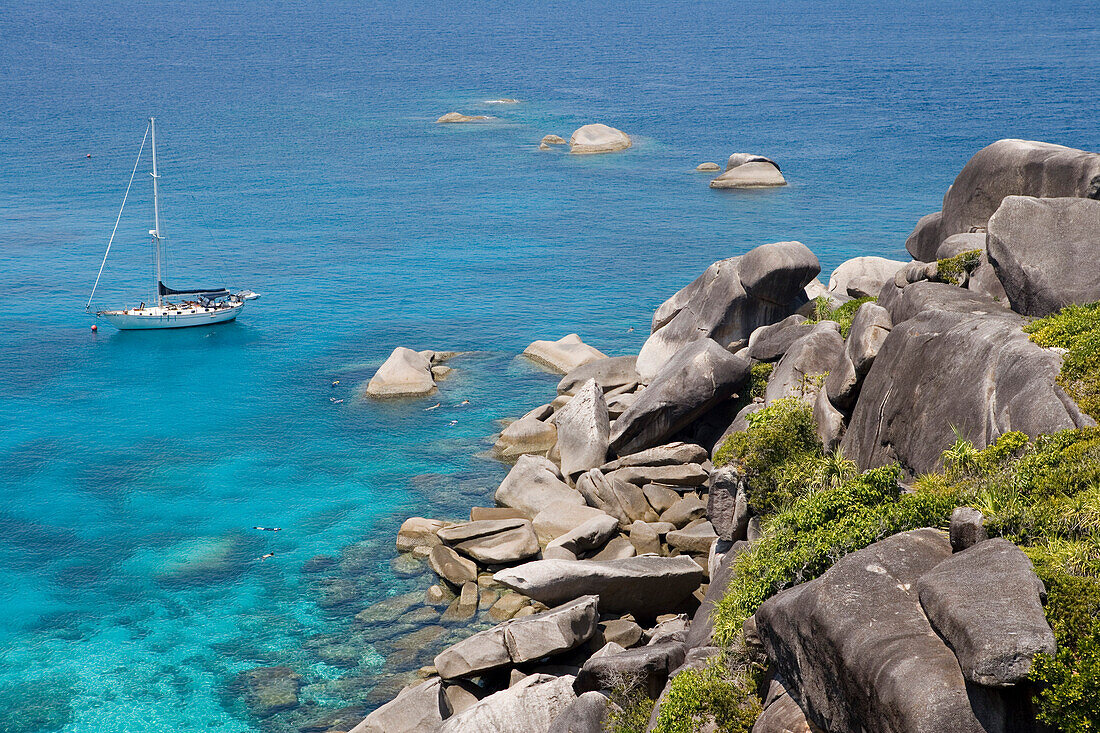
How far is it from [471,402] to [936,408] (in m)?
29.4

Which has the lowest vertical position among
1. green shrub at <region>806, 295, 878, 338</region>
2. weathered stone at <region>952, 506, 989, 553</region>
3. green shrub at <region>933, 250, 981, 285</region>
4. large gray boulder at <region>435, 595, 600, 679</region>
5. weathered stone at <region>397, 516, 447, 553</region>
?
weathered stone at <region>397, 516, 447, 553</region>

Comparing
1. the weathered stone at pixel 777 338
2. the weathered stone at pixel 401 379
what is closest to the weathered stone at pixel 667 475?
the weathered stone at pixel 777 338

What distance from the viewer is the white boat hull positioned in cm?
6169

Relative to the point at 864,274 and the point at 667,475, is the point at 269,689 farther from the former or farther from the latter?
the point at 864,274

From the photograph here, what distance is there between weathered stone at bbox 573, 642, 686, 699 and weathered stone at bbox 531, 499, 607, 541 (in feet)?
35.5

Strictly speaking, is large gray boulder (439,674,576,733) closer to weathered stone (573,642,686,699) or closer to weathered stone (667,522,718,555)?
weathered stone (573,642,686,699)

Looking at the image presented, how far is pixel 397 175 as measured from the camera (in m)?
104

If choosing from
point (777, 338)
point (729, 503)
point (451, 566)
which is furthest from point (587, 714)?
point (777, 338)

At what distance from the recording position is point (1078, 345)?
2066 centimetres

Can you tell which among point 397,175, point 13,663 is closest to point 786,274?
point 13,663

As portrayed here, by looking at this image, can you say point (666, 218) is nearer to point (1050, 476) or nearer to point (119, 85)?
point (1050, 476)

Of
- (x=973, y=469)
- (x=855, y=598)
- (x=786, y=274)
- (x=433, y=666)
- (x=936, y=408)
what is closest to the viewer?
(x=855, y=598)

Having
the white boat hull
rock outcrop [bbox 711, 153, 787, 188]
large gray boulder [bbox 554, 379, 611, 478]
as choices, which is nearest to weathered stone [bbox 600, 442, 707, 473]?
large gray boulder [bbox 554, 379, 611, 478]

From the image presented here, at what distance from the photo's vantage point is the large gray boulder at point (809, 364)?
30.8 metres
